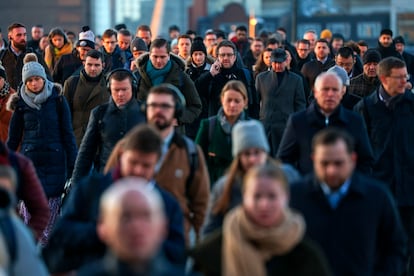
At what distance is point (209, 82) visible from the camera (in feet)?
48.9

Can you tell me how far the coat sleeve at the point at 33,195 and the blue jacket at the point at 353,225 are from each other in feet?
6.16

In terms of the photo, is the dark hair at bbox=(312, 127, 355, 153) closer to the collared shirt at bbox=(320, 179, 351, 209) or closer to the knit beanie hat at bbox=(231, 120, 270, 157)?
the collared shirt at bbox=(320, 179, 351, 209)

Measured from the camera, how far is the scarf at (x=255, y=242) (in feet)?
18.7

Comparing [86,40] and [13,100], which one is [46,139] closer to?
[13,100]

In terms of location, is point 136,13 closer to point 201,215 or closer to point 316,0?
point 316,0

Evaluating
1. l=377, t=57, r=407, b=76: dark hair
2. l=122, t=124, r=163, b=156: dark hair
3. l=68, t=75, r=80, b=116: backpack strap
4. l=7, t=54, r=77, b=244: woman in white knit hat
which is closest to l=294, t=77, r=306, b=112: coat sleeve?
l=68, t=75, r=80, b=116: backpack strap

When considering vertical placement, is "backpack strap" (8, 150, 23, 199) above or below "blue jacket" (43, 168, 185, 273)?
above

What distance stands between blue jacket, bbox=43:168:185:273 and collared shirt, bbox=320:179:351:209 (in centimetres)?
82

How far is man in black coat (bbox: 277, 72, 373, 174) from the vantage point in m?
9.22

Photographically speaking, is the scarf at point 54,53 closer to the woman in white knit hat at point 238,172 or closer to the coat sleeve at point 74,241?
the woman in white knit hat at point 238,172

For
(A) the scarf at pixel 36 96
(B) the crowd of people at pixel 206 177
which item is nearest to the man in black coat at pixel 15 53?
(B) the crowd of people at pixel 206 177

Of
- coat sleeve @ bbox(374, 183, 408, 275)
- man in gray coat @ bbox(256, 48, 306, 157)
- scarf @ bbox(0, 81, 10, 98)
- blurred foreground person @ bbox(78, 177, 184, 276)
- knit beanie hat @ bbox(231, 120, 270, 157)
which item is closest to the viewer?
blurred foreground person @ bbox(78, 177, 184, 276)

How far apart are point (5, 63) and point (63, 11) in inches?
967

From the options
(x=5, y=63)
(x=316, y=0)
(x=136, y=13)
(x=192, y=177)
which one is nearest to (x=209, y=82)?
(x=5, y=63)
